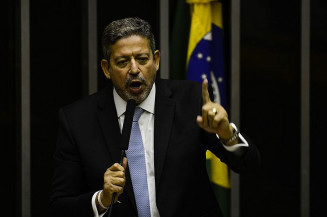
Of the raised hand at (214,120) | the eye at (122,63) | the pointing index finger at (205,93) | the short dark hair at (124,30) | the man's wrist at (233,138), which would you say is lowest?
the man's wrist at (233,138)

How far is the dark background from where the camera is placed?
4555 mm

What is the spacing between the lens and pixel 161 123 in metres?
2.86

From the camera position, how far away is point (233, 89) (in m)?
4.70

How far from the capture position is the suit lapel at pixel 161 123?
2768mm

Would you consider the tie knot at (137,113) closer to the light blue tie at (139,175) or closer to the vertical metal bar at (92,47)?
the light blue tie at (139,175)

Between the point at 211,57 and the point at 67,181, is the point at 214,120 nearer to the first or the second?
the point at 67,181

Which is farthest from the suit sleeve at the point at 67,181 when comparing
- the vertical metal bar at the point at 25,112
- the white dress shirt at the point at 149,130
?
the vertical metal bar at the point at 25,112

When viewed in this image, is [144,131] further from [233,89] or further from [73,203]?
[233,89]

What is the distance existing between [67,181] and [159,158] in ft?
1.40

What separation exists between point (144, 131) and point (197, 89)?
0.32 metres
